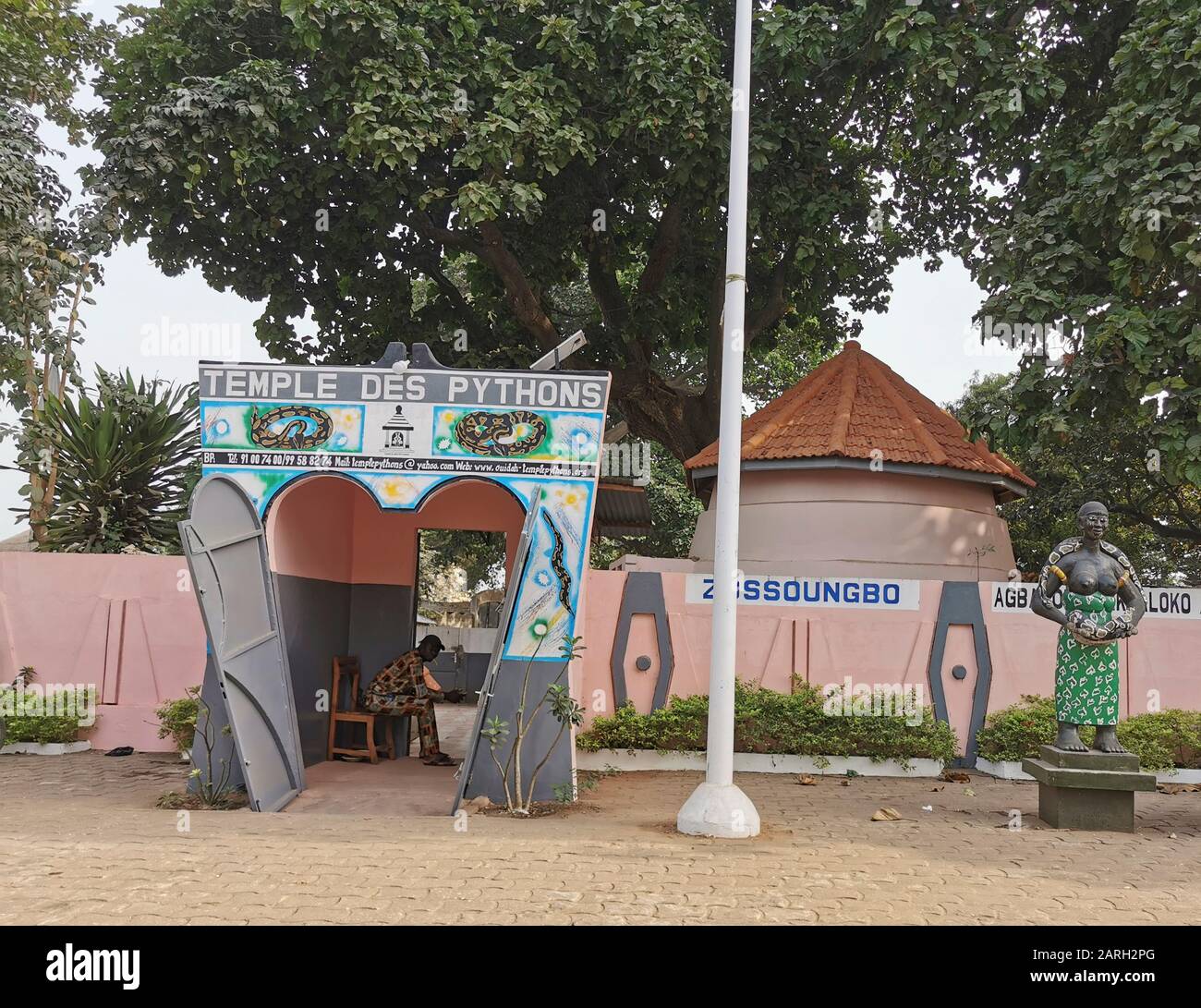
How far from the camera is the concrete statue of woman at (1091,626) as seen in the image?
8.45m

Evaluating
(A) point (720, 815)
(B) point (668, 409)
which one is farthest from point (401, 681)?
(B) point (668, 409)

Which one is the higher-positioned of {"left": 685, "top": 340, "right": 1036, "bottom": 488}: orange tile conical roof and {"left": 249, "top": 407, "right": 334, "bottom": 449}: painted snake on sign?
{"left": 685, "top": 340, "right": 1036, "bottom": 488}: orange tile conical roof

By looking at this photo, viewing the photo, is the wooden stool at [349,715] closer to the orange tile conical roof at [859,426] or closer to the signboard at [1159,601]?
the orange tile conical roof at [859,426]

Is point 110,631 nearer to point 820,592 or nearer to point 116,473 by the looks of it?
point 116,473

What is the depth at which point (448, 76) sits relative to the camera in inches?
561

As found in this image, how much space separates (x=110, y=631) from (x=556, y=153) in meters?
8.29

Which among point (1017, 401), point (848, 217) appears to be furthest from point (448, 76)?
point (1017, 401)

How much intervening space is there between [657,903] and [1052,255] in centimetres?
994

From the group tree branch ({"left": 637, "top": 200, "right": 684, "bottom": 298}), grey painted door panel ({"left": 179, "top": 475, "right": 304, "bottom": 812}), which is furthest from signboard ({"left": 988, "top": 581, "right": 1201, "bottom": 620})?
tree branch ({"left": 637, "top": 200, "right": 684, "bottom": 298})

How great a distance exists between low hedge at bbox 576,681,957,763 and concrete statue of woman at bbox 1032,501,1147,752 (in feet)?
9.05

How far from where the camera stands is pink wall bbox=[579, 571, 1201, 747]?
11586 mm

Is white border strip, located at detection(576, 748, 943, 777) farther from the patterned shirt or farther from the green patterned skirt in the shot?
the green patterned skirt

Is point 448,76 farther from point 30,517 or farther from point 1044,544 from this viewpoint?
point 1044,544

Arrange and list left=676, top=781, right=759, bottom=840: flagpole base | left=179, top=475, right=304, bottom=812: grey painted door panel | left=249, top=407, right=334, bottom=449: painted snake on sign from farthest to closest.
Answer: left=249, top=407, right=334, bottom=449: painted snake on sign → left=179, top=475, right=304, bottom=812: grey painted door panel → left=676, top=781, right=759, bottom=840: flagpole base
